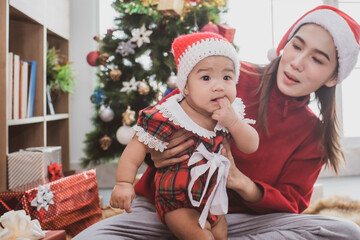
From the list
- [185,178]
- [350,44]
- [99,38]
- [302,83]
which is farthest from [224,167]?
[99,38]

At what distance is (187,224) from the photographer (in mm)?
852

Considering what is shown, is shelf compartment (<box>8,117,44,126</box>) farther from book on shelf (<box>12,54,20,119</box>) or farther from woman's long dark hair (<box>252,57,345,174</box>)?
woman's long dark hair (<box>252,57,345,174</box>)

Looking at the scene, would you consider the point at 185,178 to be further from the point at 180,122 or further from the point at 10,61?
the point at 10,61

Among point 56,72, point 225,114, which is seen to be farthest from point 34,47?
point 225,114

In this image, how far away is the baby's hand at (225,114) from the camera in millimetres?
865

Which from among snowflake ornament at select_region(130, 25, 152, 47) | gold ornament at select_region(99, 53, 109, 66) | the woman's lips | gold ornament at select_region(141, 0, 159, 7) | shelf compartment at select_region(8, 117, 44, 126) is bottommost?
shelf compartment at select_region(8, 117, 44, 126)

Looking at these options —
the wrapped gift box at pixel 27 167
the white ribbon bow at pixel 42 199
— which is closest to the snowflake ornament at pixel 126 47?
the wrapped gift box at pixel 27 167

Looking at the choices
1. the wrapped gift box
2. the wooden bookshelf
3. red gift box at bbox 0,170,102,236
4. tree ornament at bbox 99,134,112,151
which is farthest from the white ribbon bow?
A: tree ornament at bbox 99,134,112,151

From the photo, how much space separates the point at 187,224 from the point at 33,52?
5.61 ft

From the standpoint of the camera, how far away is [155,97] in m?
2.34

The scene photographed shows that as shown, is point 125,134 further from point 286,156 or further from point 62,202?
point 286,156

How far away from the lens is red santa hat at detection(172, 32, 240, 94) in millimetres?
892

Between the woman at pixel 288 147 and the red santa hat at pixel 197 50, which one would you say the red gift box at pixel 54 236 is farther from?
the red santa hat at pixel 197 50

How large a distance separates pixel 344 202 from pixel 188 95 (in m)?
1.49
